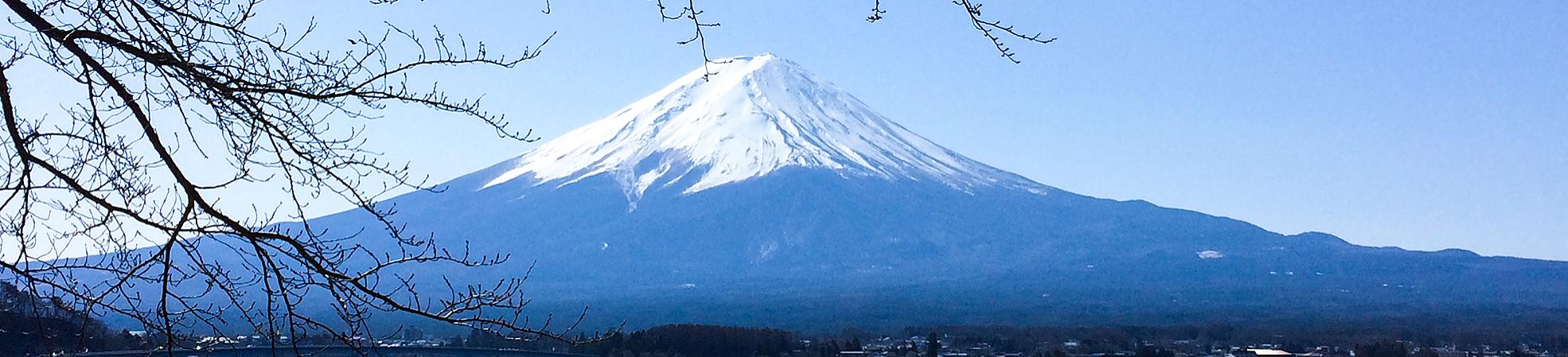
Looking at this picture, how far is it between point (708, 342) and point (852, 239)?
7511 cm

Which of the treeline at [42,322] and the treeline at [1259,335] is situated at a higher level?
the treeline at [1259,335]

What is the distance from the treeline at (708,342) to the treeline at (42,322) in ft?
99.9

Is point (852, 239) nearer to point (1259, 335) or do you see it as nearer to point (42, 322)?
point (1259, 335)

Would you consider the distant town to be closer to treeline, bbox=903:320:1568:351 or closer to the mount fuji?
treeline, bbox=903:320:1568:351

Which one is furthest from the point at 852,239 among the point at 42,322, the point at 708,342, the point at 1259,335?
the point at 42,322

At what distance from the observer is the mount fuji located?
94.1m

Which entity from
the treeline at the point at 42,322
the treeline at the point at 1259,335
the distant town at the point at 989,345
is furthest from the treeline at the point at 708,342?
the treeline at the point at 42,322

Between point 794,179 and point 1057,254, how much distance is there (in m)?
22.4

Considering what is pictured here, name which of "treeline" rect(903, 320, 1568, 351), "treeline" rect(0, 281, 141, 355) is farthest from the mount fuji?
"treeline" rect(0, 281, 141, 355)

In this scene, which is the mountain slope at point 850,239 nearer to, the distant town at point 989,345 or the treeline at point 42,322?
the distant town at point 989,345

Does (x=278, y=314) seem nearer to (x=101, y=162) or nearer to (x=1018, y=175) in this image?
(x=101, y=162)

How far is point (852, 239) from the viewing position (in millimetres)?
115062

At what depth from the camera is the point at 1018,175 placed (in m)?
137

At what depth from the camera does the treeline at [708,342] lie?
37938 millimetres
